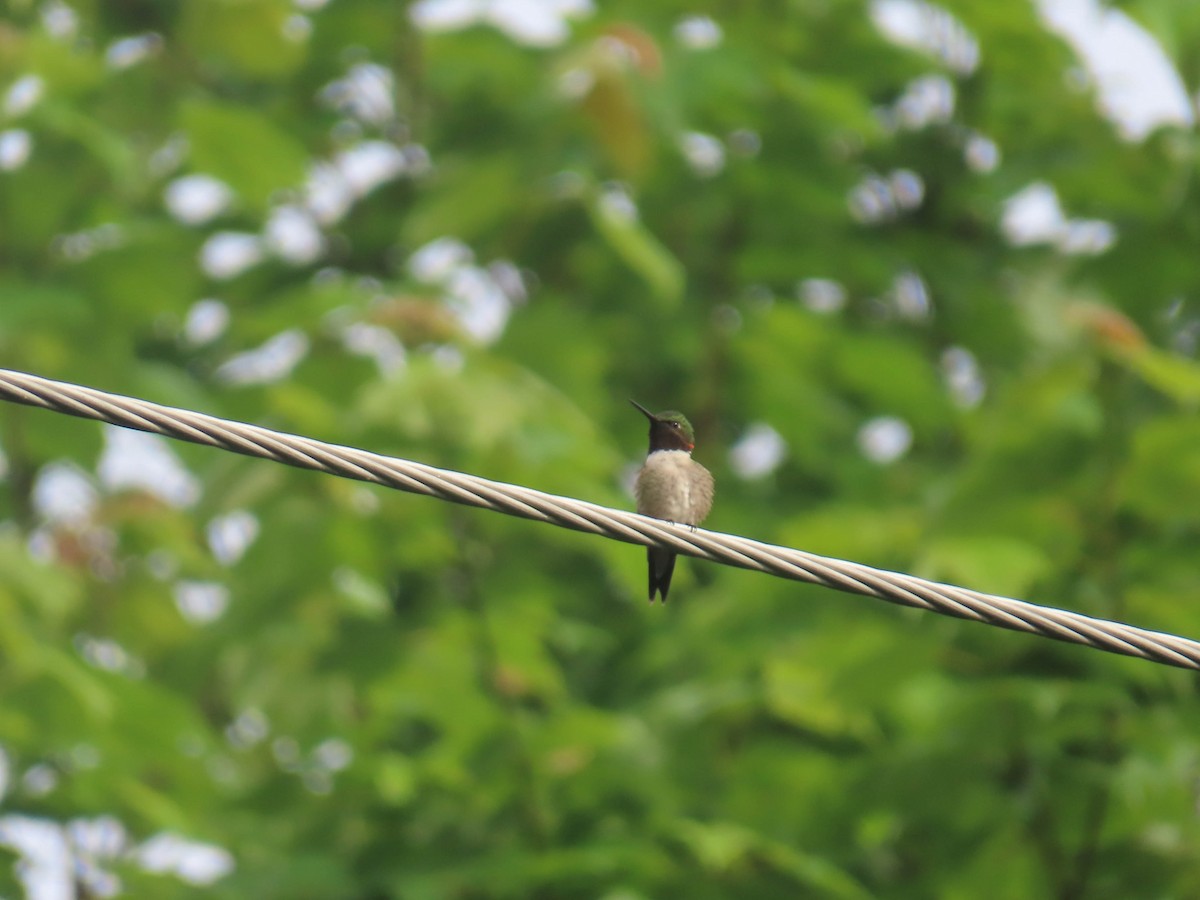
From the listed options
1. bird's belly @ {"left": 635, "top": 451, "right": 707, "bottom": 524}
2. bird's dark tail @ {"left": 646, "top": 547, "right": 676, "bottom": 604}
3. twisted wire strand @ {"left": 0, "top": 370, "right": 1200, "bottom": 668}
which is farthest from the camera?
bird's dark tail @ {"left": 646, "top": 547, "right": 676, "bottom": 604}

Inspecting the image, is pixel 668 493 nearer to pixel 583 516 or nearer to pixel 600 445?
pixel 600 445

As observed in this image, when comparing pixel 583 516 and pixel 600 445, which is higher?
pixel 583 516

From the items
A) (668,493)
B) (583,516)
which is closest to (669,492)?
(668,493)

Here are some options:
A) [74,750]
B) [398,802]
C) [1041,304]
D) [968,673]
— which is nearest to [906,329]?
[1041,304]

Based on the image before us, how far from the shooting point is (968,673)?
7.14 meters

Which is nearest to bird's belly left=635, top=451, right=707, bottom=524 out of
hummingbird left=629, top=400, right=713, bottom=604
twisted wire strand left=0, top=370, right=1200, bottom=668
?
hummingbird left=629, top=400, right=713, bottom=604

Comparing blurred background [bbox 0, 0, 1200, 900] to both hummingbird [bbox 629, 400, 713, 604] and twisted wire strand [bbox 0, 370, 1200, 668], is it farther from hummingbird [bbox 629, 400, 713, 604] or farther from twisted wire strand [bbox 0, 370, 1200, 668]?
twisted wire strand [bbox 0, 370, 1200, 668]

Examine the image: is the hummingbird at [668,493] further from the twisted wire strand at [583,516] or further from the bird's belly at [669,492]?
the twisted wire strand at [583,516]

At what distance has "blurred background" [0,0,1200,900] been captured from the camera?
6.92 m

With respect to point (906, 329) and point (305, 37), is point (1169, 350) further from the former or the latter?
point (305, 37)

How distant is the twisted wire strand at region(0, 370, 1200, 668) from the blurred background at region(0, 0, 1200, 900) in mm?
2054

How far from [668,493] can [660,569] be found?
1.07 ft

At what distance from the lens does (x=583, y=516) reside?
4203 millimetres

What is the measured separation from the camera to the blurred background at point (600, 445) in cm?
692
